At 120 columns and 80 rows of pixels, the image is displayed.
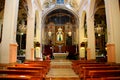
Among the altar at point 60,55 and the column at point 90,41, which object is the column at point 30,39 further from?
the altar at point 60,55

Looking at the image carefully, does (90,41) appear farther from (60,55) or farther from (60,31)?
(60,31)

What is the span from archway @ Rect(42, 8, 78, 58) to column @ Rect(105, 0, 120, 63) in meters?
14.9

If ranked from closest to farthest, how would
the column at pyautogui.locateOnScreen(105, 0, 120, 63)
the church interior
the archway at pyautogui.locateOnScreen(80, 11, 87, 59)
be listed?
1. the church interior
2. the column at pyautogui.locateOnScreen(105, 0, 120, 63)
3. the archway at pyautogui.locateOnScreen(80, 11, 87, 59)

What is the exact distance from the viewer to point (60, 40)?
81.7ft

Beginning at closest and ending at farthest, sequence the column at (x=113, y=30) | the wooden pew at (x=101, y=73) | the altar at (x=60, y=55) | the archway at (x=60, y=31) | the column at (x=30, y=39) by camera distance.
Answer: the wooden pew at (x=101, y=73) < the column at (x=113, y=30) < the column at (x=30, y=39) < the altar at (x=60, y=55) < the archway at (x=60, y=31)

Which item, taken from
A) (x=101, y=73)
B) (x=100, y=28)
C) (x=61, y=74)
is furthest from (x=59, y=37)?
(x=101, y=73)

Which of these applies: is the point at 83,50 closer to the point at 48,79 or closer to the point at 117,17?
the point at 117,17

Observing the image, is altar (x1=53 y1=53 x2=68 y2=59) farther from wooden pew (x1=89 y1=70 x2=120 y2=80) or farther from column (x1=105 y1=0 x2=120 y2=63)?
wooden pew (x1=89 y1=70 x2=120 y2=80)

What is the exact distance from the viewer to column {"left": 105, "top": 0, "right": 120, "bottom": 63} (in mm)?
8761

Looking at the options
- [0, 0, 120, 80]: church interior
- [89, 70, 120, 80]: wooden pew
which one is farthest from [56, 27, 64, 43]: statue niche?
[89, 70, 120, 80]: wooden pew

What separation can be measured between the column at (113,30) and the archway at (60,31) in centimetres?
1490

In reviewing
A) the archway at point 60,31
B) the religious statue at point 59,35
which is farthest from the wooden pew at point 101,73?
the religious statue at point 59,35

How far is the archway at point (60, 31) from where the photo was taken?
24.3 meters

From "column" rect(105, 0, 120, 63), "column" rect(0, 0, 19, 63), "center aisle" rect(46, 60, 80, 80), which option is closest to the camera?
"center aisle" rect(46, 60, 80, 80)
